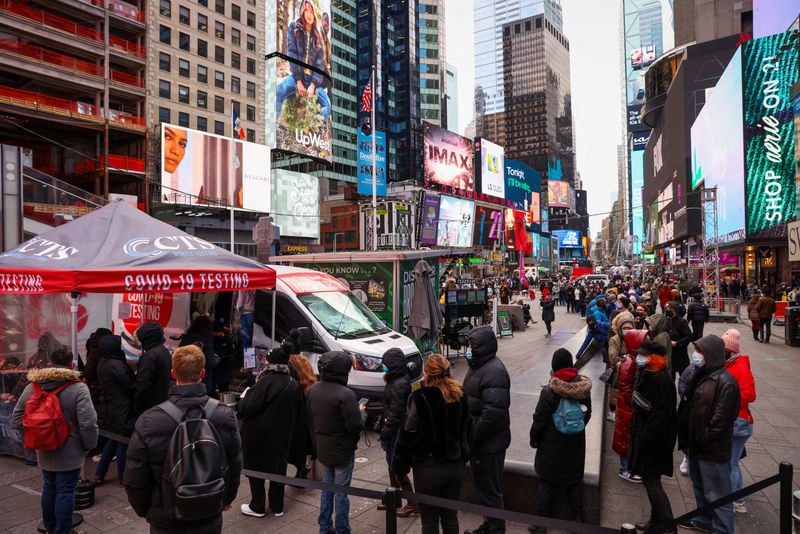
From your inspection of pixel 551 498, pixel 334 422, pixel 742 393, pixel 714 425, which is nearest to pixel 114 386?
pixel 334 422

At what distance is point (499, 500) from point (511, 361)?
410 inches

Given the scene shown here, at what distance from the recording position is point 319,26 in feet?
204

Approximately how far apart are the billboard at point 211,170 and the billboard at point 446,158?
23.6 m

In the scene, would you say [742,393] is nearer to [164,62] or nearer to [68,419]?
[68,419]

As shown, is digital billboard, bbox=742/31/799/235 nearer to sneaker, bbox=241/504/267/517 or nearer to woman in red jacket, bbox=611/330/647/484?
woman in red jacket, bbox=611/330/647/484

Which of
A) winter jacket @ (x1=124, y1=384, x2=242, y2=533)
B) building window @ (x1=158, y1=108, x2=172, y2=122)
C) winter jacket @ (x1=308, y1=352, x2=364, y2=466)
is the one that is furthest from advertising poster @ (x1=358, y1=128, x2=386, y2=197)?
winter jacket @ (x1=124, y1=384, x2=242, y2=533)

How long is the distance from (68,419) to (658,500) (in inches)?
217

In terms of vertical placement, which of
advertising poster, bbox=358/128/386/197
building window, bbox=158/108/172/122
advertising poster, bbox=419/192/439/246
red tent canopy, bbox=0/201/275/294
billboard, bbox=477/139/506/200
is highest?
billboard, bbox=477/139/506/200

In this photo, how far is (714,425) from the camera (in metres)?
4.55

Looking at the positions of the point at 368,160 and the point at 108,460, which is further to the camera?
the point at 368,160

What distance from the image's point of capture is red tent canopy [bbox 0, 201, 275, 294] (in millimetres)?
6387

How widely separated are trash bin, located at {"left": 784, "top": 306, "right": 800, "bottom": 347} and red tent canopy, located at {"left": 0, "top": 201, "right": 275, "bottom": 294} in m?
17.5

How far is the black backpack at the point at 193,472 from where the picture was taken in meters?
3.14

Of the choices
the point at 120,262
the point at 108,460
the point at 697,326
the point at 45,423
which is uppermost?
the point at 120,262
